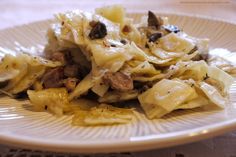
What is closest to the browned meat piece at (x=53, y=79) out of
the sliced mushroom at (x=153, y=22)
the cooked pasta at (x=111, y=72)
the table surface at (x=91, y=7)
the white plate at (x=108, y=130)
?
the cooked pasta at (x=111, y=72)

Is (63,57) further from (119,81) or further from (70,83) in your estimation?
(119,81)

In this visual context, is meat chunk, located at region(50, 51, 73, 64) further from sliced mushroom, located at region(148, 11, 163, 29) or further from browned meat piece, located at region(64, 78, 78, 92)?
sliced mushroom, located at region(148, 11, 163, 29)

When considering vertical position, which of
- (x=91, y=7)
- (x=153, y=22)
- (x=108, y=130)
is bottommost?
(x=91, y=7)

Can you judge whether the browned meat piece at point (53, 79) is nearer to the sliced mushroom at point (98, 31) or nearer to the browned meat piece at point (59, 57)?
the browned meat piece at point (59, 57)

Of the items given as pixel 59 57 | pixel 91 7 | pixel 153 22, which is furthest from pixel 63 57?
pixel 91 7

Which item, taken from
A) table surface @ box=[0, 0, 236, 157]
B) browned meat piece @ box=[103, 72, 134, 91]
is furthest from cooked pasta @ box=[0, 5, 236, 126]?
table surface @ box=[0, 0, 236, 157]

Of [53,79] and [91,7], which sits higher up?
[53,79]

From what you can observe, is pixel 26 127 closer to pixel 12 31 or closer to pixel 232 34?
pixel 12 31
